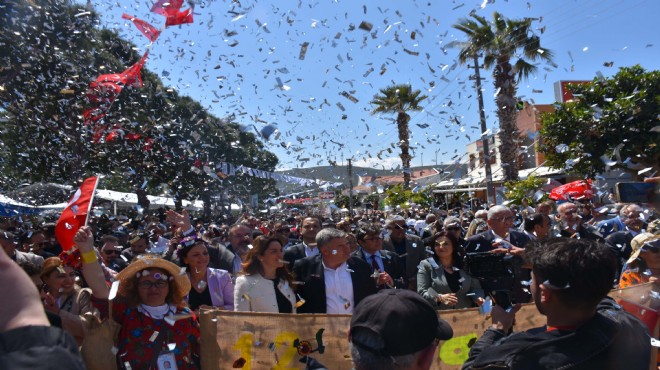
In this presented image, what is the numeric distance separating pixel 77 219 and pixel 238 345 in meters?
1.53

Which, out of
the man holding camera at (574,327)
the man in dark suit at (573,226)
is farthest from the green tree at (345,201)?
the man holding camera at (574,327)

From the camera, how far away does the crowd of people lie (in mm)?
2064

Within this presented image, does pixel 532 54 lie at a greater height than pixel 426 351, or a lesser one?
greater

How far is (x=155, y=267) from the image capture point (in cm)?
386

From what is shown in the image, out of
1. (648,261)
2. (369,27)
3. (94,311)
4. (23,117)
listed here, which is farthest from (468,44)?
(94,311)

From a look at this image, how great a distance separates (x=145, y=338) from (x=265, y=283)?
4.27 ft

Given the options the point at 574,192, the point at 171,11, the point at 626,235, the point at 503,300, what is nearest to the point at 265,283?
the point at 503,300

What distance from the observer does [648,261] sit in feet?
13.0

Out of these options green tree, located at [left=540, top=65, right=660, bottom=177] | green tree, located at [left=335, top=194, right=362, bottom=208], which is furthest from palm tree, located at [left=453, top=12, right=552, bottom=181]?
green tree, located at [left=335, top=194, right=362, bottom=208]

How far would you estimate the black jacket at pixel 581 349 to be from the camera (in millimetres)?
1979

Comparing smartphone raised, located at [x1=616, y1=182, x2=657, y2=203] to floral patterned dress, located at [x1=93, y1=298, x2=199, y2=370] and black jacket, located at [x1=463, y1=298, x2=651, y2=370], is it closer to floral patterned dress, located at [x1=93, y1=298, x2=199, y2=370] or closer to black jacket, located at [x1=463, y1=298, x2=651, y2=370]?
black jacket, located at [x1=463, y1=298, x2=651, y2=370]

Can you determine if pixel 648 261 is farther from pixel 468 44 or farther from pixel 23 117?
pixel 468 44

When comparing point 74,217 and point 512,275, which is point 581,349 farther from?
point 74,217

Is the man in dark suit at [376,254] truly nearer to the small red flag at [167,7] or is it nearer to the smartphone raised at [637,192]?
the smartphone raised at [637,192]
